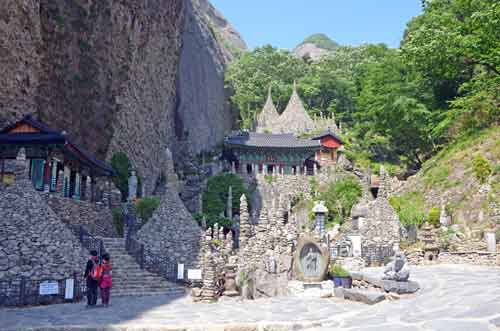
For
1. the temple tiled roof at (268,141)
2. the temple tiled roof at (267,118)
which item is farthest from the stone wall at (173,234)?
the temple tiled roof at (267,118)

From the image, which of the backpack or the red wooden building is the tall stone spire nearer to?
the backpack

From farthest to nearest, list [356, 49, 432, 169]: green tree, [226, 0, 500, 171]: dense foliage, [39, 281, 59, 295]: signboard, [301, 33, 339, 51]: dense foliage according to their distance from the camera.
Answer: [301, 33, 339, 51]: dense foliage < [356, 49, 432, 169]: green tree < [226, 0, 500, 171]: dense foliage < [39, 281, 59, 295]: signboard

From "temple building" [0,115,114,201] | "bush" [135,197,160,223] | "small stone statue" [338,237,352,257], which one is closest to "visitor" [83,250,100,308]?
"temple building" [0,115,114,201]

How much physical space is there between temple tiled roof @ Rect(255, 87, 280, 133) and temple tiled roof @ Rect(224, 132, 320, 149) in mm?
6281

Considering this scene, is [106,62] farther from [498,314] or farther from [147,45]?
[498,314]

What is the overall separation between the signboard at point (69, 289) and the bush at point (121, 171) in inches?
668

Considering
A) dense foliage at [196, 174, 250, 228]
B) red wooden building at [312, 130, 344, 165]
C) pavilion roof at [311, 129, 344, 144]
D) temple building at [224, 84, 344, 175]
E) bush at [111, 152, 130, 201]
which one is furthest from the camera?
red wooden building at [312, 130, 344, 165]

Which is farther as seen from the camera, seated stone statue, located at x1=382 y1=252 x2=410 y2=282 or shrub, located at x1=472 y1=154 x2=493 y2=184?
shrub, located at x1=472 y1=154 x2=493 y2=184

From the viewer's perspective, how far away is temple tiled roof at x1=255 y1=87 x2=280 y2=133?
5628 cm

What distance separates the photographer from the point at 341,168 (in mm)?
43562

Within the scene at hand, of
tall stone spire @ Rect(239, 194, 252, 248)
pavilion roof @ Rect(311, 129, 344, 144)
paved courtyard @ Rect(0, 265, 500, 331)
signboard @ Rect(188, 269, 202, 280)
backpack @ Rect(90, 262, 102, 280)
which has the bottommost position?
paved courtyard @ Rect(0, 265, 500, 331)

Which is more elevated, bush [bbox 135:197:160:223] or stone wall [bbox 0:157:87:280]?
bush [bbox 135:197:160:223]

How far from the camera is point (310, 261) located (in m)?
13.6

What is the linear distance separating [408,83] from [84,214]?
30143 millimetres
